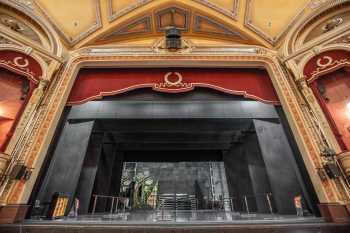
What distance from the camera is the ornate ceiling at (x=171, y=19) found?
4453mm

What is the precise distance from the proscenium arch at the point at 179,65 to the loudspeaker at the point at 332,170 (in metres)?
0.13

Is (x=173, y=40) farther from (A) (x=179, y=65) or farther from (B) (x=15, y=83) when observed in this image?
(B) (x=15, y=83)

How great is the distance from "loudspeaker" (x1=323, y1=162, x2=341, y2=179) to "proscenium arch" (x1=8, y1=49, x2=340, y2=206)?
0.41 ft

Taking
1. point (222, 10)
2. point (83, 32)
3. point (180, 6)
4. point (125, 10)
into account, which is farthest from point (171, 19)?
point (83, 32)

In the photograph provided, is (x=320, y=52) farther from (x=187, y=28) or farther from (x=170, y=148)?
(x=170, y=148)

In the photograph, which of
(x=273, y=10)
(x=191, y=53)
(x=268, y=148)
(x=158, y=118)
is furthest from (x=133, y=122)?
(x=273, y=10)

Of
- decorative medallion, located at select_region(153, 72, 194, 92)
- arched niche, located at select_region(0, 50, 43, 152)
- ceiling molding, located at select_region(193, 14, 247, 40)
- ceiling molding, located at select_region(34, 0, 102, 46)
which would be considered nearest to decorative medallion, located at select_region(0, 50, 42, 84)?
arched niche, located at select_region(0, 50, 43, 152)

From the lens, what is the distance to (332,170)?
271 cm

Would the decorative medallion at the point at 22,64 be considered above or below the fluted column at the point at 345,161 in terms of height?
above

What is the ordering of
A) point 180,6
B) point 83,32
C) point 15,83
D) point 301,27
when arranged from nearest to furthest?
point 15,83, point 301,27, point 83,32, point 180,6

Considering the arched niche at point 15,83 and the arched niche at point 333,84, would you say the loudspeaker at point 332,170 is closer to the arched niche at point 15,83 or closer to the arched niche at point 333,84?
the arched niche at point 333,84

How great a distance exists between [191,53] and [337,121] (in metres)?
3.35

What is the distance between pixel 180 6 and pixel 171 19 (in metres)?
0.43

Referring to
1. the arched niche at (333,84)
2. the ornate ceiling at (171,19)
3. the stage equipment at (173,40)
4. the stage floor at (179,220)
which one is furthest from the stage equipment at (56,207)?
the arched niche at (333,84)
